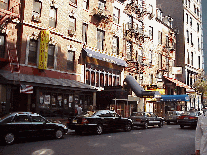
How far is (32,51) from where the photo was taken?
20.3 meters

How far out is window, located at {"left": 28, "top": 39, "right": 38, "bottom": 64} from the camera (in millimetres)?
20186

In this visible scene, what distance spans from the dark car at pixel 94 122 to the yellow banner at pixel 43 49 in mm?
6399

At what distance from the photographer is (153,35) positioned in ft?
123

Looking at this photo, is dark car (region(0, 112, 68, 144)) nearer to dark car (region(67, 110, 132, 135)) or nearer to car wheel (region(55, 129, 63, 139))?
car wheel (region(55, 129, 63, 139))

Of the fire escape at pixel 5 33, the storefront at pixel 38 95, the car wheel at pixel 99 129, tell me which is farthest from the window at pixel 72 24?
the car wheel at pixel 99 129

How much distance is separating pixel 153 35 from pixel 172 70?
7110mm

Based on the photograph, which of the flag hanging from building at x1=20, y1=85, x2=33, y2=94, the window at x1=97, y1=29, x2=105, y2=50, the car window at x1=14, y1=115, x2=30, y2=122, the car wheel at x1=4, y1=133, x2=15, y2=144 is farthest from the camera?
the window at x1=97, y1=29, x2=105, y2=50

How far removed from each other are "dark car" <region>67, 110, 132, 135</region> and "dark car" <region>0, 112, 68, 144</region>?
1.72 m

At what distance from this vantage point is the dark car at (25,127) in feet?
36.8

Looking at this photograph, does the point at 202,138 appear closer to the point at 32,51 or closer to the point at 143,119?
the point at 143,119

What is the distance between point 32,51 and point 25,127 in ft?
31.7

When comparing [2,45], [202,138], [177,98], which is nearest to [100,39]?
[2,45]

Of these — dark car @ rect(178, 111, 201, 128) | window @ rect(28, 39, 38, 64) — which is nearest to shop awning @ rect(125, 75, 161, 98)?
dark car @ rect(178, 111, 201, 128)

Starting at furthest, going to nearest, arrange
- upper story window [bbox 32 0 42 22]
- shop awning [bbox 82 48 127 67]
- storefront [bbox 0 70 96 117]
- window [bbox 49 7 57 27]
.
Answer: shop awning [bbox 82 48 127 67] → window [bbox 49 7 57 27] → upper story window [bbox 32 0 42 22] → storefront [bbox 0 70 96 117]
